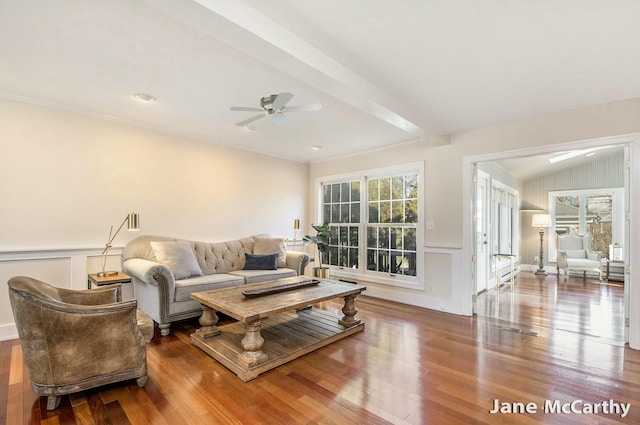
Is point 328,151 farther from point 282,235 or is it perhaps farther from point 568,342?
point 568,342

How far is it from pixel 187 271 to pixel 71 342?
1728mm

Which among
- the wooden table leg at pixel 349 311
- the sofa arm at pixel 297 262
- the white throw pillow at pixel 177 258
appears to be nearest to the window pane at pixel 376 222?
the sofa arm at pixel 297 262

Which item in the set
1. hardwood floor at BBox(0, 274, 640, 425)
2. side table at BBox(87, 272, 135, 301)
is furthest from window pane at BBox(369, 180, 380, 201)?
side table at BBox(87, 272, 135, 301)

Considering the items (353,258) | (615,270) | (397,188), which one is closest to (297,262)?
(353,258)

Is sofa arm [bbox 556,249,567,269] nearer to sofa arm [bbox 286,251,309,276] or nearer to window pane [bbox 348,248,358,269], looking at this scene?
window pane [bbox 348,248,358,269]

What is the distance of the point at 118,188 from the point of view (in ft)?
12.6

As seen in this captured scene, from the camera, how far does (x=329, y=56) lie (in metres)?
2.32

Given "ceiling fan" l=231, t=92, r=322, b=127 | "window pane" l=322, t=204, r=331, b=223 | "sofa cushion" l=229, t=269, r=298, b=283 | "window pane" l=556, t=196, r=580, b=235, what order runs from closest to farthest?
1. "ceiling fan" l=231, t=92, r=322, b=127
2. "sofa cushion" l=229, t=269, r=298, b=283
3. "window pane" l=322, t=204, r=331, b=223
4. "window pane" l=556, t=196, r=580, b=235

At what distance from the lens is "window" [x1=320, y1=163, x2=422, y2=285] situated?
4.77 m

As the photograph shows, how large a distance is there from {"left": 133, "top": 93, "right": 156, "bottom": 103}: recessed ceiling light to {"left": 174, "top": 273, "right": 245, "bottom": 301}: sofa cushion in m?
2.05

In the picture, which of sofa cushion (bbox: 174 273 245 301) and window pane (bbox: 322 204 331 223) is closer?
sofa cushion (bbox: 174 273 245 301)

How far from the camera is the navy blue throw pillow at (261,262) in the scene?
453 cm

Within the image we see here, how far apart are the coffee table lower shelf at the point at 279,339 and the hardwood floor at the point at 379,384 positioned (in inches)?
2.9

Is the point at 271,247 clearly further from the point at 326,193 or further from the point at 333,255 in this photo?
the point at 326,193
